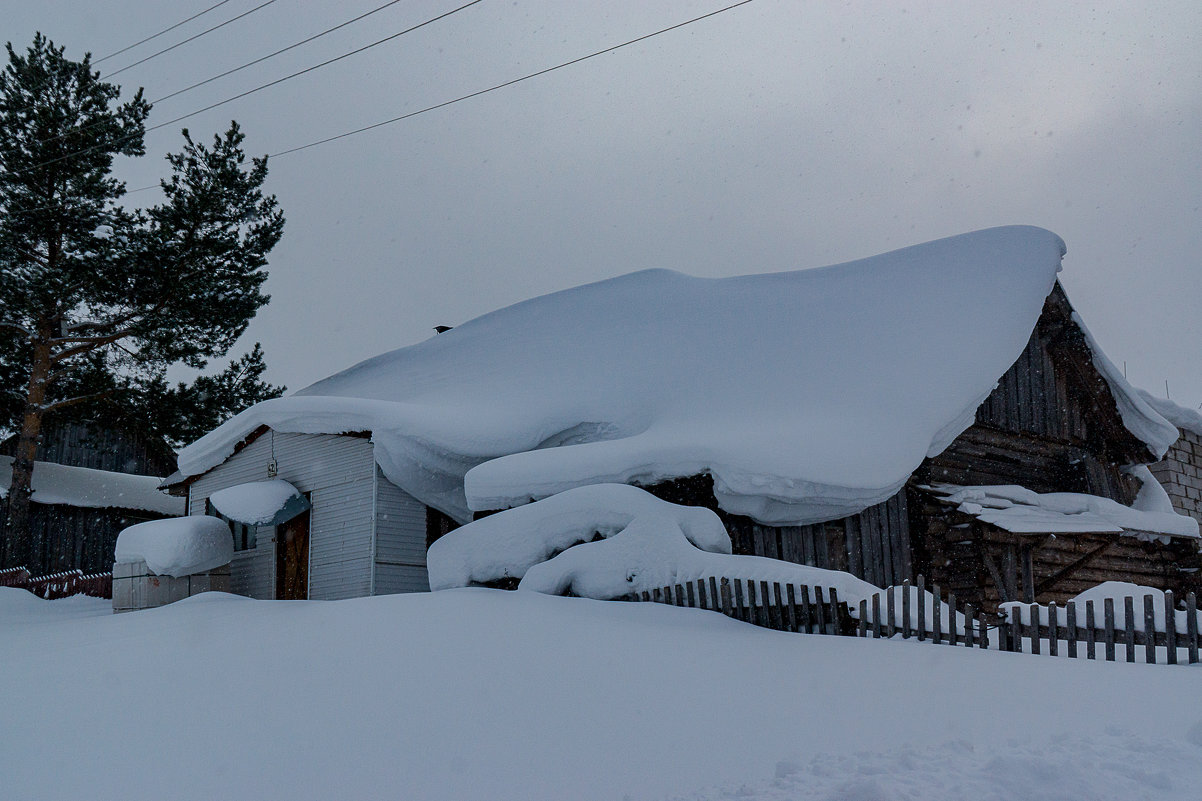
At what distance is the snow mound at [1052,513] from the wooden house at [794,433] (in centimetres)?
5

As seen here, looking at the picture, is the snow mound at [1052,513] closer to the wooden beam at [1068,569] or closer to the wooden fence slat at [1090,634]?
the wooden beam at [1068,569]

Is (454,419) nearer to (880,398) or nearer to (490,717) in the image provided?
(880,398)

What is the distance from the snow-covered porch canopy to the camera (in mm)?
15805

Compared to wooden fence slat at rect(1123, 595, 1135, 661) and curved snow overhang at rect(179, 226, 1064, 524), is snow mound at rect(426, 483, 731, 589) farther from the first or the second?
wooden fence slat at rect(1123, 595, 1135, 661)

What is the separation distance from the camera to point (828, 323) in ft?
49.8

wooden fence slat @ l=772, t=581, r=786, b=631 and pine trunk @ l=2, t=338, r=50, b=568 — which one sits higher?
pine trunk @ l=2, t=338, r=50, b=568

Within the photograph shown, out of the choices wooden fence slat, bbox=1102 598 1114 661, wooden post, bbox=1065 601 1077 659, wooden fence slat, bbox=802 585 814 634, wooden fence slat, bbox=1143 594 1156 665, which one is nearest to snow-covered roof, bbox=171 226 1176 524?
wooden fence slat, bbox=802 585 814 634

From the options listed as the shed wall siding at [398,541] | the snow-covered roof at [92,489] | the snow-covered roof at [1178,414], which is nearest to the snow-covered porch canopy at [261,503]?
the shed wall siding at [398,541]

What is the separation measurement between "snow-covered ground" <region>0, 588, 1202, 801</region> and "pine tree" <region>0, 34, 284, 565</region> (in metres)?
16.4

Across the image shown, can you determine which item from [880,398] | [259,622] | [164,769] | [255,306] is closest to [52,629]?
[259,622]

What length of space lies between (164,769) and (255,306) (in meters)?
21.1

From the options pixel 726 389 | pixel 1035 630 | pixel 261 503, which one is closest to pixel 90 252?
pixel 261 503

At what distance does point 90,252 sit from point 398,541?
12.7 m

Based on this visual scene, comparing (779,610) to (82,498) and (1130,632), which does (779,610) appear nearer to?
(1130,632)
